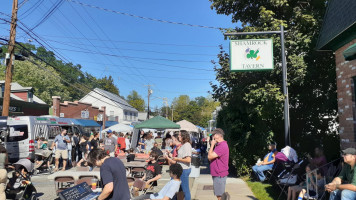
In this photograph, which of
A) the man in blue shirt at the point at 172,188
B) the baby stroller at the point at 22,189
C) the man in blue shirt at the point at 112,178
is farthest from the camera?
the baby stroller at the point at 22,189

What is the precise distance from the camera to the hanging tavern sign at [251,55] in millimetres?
8969

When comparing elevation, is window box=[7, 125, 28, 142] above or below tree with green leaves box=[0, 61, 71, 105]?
below

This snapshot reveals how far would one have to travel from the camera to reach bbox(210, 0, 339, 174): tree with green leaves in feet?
34.4

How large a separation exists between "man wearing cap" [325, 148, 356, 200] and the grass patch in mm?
2675

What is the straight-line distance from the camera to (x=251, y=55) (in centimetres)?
909

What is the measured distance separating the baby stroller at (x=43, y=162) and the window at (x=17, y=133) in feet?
3.39

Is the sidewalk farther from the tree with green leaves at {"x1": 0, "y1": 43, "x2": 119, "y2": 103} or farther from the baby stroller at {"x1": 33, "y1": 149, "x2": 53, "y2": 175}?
the tree with green leaves at {"x1": 0, "y1": 43, "x2": 119, "y2": 103}

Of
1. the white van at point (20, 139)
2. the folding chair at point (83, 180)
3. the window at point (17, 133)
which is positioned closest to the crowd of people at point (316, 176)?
the folding chair at point (83, 180)

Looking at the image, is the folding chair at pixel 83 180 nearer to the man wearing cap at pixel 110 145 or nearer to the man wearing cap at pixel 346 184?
the man wearing cap at pixel 346 184

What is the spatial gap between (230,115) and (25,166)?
6969 millimetres

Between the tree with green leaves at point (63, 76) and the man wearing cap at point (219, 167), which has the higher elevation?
the tree with green leaves at point (63, 76)

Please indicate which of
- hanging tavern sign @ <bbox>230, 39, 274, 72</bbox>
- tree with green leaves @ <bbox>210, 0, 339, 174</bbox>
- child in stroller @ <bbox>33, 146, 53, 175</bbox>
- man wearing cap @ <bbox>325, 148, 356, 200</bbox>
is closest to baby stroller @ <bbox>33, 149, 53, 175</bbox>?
child in stroller @ <bbox>33, 146, 53, 175</bbox>

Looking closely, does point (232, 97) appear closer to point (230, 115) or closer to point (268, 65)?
point (230, 115)

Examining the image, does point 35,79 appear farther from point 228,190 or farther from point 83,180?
point 83,180
